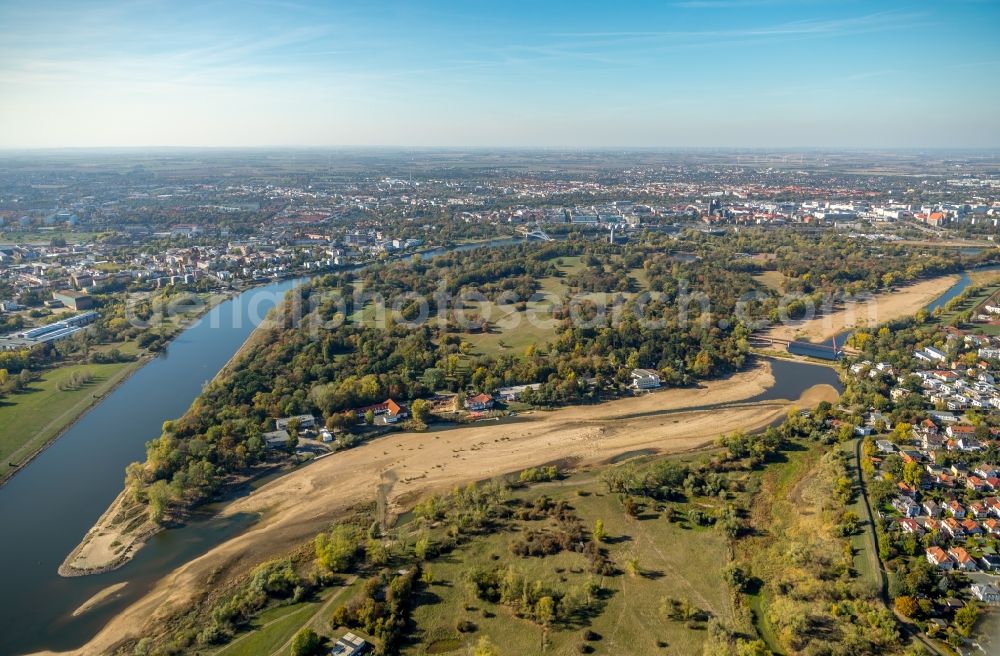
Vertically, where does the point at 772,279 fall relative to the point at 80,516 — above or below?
above

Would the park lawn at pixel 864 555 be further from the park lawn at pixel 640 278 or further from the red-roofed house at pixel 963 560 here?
the park lawn at pixel 640 278

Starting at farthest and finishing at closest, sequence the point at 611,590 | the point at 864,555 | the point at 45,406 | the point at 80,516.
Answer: the point at 45,406 → the point at 80,516 → the point at 864,555 → the point at 611,590

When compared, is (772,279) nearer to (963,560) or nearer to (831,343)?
(831,343)

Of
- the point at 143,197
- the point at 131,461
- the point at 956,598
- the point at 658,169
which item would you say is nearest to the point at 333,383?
the point at 131,461

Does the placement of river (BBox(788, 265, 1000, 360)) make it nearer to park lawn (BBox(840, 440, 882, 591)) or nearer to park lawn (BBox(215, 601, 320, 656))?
park lawn (BBox(840, 440, 882, 591))

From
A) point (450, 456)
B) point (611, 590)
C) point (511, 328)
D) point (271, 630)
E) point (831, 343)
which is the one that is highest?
point (511, 328)

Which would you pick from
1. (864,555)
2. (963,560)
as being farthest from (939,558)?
(864,555)
